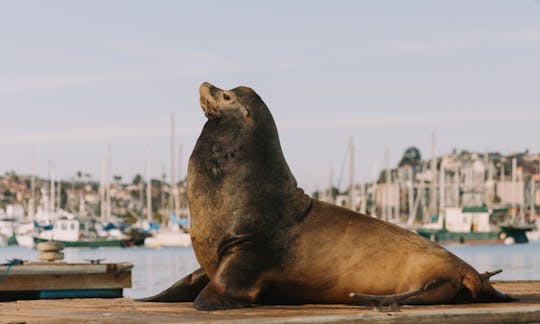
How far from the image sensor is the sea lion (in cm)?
940

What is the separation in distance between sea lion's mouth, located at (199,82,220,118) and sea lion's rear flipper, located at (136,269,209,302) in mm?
1385

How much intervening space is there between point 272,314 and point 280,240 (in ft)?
4.68

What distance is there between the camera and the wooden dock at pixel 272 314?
766cm

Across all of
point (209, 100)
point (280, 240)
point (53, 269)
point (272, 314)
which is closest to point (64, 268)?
point (53, 269)

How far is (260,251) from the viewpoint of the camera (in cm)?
940

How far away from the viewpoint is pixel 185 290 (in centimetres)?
1007

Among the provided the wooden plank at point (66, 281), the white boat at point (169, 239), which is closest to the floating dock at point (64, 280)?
the wooden plank at point (66, 281)

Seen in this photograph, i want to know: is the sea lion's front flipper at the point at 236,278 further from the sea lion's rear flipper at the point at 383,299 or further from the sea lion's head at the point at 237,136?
the sea lion's rear flipper at the point at 383,299

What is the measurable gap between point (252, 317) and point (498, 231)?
414ft

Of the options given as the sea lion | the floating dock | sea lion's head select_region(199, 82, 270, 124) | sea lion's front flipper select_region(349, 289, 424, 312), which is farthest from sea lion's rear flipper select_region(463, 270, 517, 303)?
the floating dock

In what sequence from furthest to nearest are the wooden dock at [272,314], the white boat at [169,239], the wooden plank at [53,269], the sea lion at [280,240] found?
the white boat at [169,239] → the wooden plank at [53,269] → the sea lion at [280,240] → the wooden dock at [272,314]

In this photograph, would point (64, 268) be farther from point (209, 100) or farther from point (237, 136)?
point (237, 136)

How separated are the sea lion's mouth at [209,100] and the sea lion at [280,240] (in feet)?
0.57

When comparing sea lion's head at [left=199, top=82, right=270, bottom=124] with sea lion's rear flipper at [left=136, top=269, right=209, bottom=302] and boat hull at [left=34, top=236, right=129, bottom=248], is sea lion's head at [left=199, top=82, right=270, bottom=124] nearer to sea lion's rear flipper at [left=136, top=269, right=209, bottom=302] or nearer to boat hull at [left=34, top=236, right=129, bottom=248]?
sea lion's rear flipper at [left=136, top=269, right=209, bottom=302]
